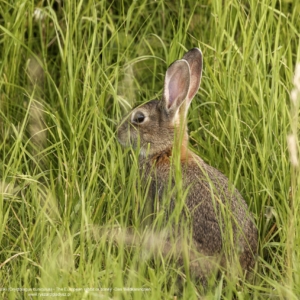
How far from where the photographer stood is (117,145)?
4.86m

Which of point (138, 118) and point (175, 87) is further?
point (138, 118)

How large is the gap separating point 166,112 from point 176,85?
19 centimetres

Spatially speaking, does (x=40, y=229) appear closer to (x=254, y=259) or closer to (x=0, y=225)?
(x=0, y=225)

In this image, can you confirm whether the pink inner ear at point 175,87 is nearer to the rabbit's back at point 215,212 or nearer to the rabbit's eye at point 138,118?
the rabbit's eye at point 138,118

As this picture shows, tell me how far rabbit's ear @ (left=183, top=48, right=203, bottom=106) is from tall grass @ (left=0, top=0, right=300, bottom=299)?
0.12 metres

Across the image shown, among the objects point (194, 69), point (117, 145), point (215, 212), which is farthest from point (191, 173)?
point (194, 69)

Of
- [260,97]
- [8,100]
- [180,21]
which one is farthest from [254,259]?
[8,100]

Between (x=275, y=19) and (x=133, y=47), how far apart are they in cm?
102

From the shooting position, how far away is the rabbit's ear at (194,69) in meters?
4.99

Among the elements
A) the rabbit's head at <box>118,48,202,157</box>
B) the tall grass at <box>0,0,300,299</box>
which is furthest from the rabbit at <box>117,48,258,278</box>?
the tall grass at <box>0,0,300,299</box>

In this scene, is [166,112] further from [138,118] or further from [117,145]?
[117,145]

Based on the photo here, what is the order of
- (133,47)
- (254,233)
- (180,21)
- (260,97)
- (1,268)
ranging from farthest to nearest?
1. (133,47)
2. (180,21)
3. (260,97)
4. (254,233)
5. (1,268)

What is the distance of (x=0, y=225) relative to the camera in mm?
4102

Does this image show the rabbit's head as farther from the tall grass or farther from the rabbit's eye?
the tall grass
